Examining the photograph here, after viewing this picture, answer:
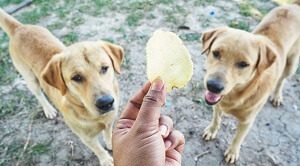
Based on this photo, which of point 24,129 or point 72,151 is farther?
point 24,129

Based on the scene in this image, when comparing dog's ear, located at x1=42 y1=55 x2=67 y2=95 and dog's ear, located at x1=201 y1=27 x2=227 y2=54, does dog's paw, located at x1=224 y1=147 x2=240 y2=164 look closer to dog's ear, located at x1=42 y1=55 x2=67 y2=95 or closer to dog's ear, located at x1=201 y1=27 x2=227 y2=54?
dog's ear, located at x1=201 y1=27 x2=227 y2=54

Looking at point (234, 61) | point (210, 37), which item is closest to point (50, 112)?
point (210, 37)

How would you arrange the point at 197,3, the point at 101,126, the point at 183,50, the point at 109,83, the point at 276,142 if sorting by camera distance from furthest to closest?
1. the point at 197,3
2. the point at 276,142
3. the point at 101,126
4. the point at 109,83
5. the point at 183,50

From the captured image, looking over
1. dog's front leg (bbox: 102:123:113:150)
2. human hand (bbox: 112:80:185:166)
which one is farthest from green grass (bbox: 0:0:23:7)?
human hand (bbox: 112:80:185:166)

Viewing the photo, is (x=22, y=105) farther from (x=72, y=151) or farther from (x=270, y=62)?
(x=270, y=62)

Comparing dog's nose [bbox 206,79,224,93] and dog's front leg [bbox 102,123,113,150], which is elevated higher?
dog's nose [bbox 206,79,224,93]

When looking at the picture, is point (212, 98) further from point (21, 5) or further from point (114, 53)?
point (21, 5)

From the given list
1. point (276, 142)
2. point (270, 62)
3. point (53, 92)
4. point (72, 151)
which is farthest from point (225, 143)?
point (53, 92)

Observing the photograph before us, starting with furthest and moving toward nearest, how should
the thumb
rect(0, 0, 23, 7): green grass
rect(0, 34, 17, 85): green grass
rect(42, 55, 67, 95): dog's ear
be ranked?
rect(0, 0, 23, 7): green grass
rect(0, 34, 17, 85): green grass
rect(42, 55, 67, 95): dog's ear
the thumb
